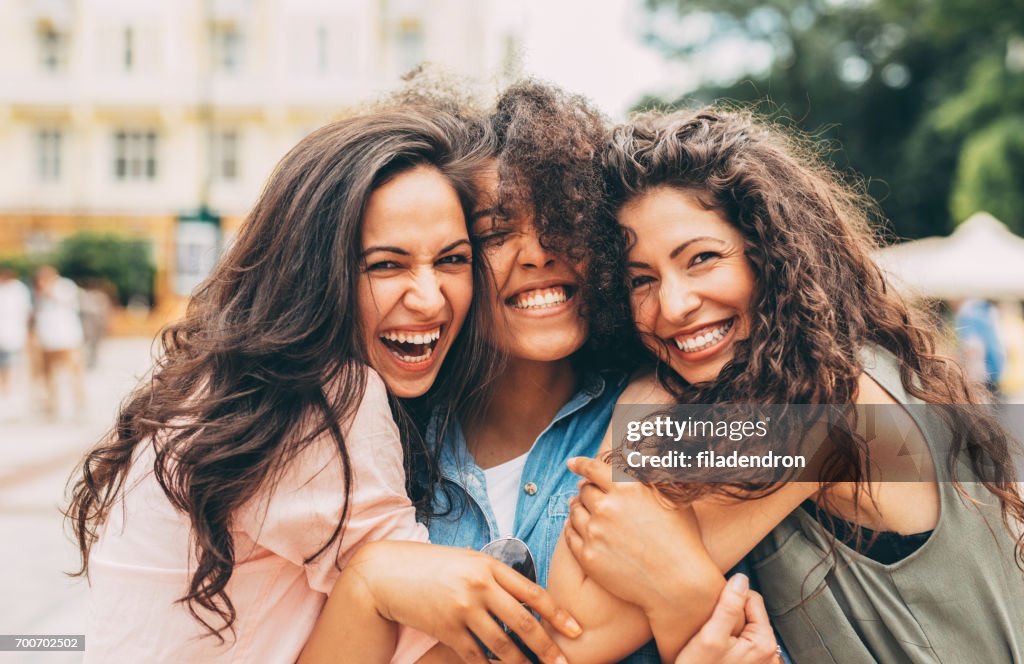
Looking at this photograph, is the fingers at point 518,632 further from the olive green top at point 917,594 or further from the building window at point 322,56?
the building window at point 322,56

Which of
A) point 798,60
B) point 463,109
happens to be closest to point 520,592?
point 463,109

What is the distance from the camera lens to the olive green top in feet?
5.98

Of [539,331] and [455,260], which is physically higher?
[455,260]

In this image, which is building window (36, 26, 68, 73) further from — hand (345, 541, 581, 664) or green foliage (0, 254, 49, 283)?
hand (345, 541, 581, 664)

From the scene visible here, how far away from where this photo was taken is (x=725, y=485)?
1.84 metres

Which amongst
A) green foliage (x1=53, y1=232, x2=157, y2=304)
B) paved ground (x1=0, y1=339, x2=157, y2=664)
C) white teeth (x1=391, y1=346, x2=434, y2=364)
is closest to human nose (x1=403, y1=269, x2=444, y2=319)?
white teeth (x1=391, y1=346, x2=434, y2=364)

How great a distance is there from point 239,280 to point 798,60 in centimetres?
2396

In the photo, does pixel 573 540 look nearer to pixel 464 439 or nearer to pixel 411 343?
pixel 464 439

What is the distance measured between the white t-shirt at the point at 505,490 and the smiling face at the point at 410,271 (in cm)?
30

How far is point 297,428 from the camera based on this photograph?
1910 millimetres

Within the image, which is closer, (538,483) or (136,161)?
(538,483)

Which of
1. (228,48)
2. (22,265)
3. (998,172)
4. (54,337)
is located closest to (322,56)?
(228,48)

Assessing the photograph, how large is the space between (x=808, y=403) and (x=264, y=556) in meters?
1.27

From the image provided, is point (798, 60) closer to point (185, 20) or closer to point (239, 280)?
point (185, 20)
